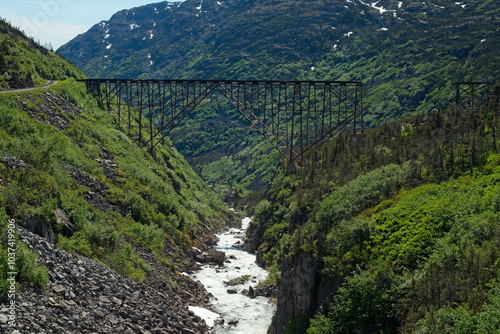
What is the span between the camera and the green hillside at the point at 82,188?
21.8 meters

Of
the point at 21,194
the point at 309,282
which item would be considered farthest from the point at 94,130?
the point at 309,282

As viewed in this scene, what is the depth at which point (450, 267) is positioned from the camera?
60.4ft

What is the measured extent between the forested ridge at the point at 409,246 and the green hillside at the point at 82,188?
10141 millimetres

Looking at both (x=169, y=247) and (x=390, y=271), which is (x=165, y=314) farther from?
(x=169, y=247)

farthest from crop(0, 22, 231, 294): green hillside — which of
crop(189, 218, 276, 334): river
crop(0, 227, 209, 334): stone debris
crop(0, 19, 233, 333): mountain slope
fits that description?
crop(189, 218, 276, 334): river

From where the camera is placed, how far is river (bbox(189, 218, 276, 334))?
30.7 metres

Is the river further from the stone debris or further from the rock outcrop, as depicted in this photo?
the stone debris

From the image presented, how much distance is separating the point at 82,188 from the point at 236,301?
13.9m

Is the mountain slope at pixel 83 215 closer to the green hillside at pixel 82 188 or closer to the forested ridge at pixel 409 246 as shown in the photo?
the green hillside at pixel 82 188

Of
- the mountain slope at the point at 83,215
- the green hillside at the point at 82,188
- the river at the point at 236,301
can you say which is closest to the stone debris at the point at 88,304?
the mountain slope at the point at 83,215

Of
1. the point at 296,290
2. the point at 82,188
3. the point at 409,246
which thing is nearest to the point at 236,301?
the point at 296,290

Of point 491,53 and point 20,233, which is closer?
point 20,233

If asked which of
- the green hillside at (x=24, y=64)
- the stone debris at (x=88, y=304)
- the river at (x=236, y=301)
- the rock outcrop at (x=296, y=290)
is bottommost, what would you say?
the river at (x=236, y=301)

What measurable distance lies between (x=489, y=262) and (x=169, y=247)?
1073 inches
